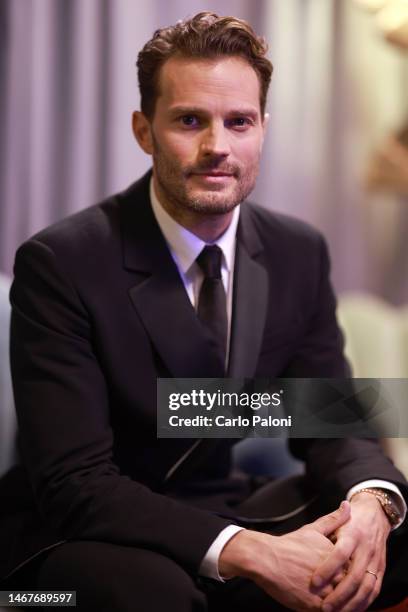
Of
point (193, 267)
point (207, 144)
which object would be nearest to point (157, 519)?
point (193, 267)

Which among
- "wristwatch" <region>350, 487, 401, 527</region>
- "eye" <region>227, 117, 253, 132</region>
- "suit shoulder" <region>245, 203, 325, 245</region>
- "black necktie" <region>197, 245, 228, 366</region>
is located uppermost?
"eye" <region>227, 117, 253, 132</region>

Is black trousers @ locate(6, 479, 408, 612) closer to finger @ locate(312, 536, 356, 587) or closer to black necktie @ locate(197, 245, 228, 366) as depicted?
finger @ locate(312, 536, 356, 587)

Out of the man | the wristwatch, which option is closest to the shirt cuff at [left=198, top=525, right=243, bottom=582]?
the man

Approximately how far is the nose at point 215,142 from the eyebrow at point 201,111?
2 centimetres

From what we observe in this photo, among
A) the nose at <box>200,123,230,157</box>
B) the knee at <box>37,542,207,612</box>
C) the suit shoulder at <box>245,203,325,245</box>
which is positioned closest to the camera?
the knee at <box>37,542,207,612</box>

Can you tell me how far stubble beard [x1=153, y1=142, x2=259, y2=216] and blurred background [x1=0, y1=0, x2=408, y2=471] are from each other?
1.77 feet

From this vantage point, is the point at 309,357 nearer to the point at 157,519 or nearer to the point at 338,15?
the point at 157,519

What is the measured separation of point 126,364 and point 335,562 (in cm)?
36

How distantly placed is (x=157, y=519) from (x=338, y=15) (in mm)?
1333

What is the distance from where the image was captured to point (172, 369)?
106 centimetres

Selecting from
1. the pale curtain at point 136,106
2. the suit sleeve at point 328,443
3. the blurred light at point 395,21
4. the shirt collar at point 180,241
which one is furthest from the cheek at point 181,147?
the blurred light at point 395,21

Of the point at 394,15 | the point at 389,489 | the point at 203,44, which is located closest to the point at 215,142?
the point at 203,44

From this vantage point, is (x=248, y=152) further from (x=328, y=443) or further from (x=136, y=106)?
(x=136, y=106)

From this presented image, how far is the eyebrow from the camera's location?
0.99 metres
